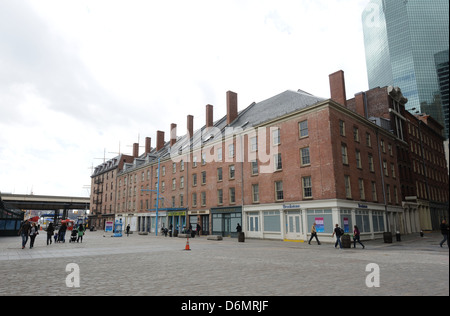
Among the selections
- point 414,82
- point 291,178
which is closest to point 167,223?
point 291,178

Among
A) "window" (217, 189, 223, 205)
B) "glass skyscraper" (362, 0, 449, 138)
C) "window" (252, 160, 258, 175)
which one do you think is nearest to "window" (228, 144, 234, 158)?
"window" (252, 160, 258, 175)

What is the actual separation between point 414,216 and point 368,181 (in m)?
15.8

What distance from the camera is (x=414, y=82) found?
11069cm

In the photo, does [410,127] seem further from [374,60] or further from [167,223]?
[374,60]

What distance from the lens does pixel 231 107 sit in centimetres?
4138

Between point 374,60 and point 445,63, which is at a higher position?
point 374,60

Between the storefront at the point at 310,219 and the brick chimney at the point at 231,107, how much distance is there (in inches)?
557

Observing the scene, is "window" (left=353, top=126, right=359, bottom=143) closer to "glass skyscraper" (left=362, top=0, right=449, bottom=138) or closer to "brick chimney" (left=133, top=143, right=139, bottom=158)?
"brick chimney" (left=133, top=143, right=139, bottom=158)

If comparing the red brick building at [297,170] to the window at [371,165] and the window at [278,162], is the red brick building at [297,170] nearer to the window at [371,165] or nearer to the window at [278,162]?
the window at [278,162]

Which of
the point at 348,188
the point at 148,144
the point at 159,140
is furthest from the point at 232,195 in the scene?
the point at 148,144

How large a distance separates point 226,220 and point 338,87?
64.5 feet

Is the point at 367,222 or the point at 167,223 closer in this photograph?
the point at 367,222

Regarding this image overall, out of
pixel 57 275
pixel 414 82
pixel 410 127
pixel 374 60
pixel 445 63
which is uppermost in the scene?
pixel 374 60
